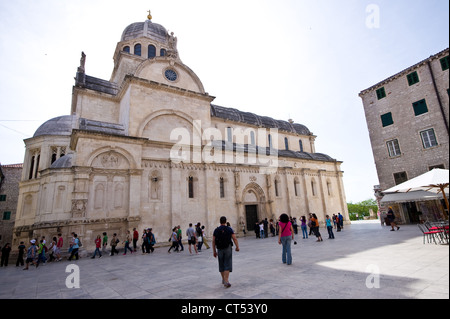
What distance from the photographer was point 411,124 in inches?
758

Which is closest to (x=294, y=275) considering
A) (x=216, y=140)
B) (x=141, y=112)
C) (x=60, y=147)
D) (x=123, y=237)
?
(x=123, y=237)

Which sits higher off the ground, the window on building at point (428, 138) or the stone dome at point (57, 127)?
the stone dome at point (57, 127)

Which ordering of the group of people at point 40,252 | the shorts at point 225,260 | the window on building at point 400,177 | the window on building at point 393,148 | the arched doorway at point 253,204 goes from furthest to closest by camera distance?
the arched doorway at point 253,204, the window on building at point 393,148, the window on building at point 400,177, the group of people at point 40,252, the shorts at point 225,260

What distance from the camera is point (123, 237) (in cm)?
1516

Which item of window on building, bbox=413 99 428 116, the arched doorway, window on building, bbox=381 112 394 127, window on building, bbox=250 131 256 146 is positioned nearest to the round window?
window on building, bbox=250 131 256 146

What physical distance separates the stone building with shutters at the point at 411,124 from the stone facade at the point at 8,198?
131 feet

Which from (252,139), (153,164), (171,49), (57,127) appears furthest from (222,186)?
(57,127)

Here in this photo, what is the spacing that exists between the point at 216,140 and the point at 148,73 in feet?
29.5

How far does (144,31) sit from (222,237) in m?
28.5

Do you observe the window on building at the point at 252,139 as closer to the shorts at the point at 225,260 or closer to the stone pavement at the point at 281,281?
the stone pavement at the point at 281,281

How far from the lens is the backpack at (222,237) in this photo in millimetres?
5676

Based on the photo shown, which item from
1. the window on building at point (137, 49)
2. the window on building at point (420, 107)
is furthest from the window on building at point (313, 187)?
the window on building at point (137, 49)

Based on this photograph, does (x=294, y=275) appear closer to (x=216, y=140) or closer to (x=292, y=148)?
(x=216, y=140)

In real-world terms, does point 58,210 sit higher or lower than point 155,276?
higher
